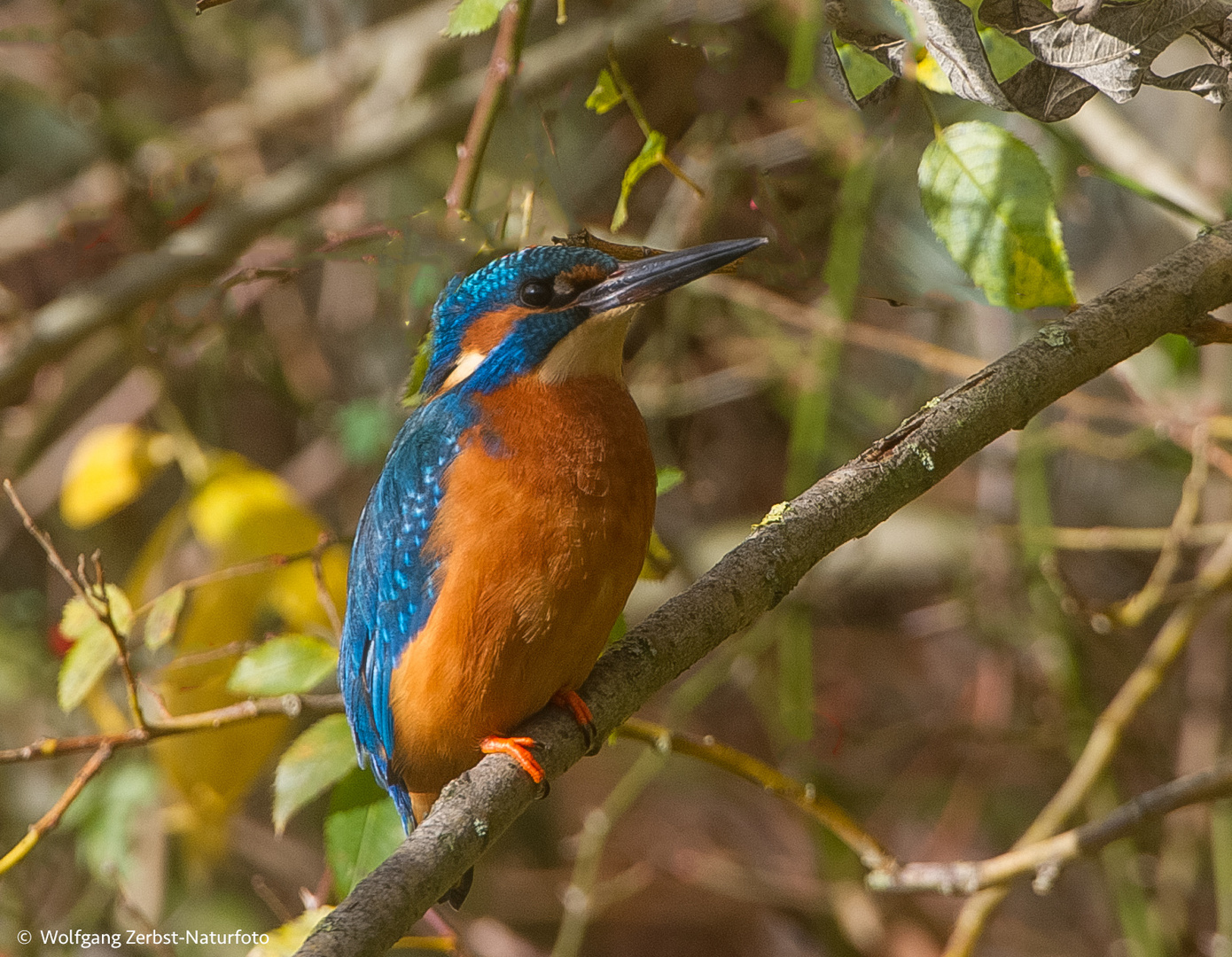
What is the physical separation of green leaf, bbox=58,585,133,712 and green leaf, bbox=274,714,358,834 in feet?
1.10

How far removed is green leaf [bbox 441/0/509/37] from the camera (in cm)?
172

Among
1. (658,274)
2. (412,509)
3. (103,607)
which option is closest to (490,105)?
(658,274)

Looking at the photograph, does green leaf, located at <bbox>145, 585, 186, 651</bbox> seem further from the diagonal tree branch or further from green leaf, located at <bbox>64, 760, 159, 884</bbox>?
green leaf, located at <bbox>64, 760, 159, 884</bbox>

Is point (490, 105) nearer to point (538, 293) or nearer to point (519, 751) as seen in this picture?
point (538, 293)

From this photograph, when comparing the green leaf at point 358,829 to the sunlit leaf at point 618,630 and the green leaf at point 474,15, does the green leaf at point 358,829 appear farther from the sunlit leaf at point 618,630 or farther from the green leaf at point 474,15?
the green leaf at point 474,15

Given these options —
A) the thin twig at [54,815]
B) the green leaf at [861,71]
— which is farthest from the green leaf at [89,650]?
the green leaf at [861,71]

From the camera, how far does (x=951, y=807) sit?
4051mm

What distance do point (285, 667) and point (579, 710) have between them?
0.48m

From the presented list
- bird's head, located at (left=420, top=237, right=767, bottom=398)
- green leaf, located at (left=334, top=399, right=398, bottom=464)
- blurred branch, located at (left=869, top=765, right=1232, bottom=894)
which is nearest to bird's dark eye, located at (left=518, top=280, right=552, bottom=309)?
bird's head, located at (left=420, top=237, right=767, bottom=398)

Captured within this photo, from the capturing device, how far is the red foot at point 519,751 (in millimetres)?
1630

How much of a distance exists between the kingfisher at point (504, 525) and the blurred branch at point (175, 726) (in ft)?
0.23

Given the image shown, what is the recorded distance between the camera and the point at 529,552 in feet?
5.94

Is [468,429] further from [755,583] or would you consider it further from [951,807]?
[951,807]

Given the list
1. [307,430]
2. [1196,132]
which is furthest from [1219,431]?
[307,430]
